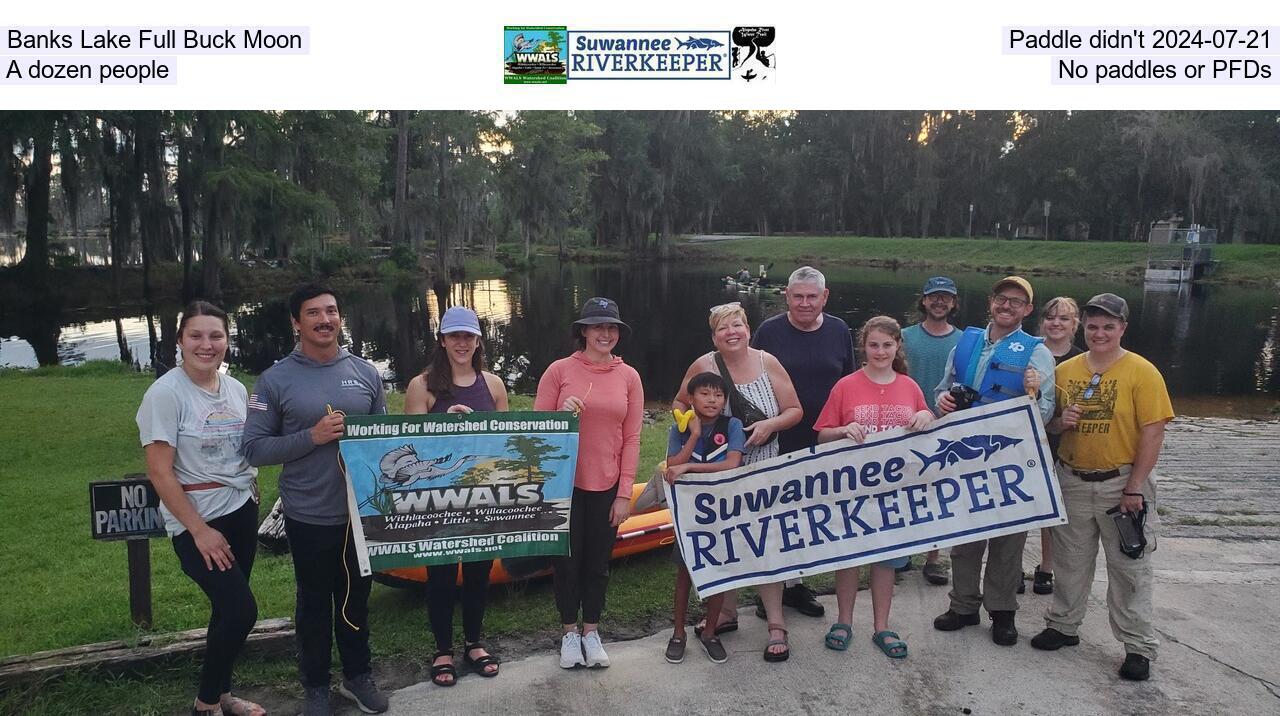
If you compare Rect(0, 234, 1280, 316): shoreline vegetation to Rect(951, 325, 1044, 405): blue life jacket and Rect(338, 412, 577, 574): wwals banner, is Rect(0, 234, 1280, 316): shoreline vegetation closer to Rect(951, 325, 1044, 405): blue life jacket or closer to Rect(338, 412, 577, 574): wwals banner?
Rect(338, 412, 577, 574): wwals banner

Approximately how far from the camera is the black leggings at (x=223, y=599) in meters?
3.54

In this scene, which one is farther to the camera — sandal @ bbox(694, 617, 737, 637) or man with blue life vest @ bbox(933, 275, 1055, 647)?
sandal @ bbox(694, 617, 737, 637)

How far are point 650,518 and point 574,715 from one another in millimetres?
2138

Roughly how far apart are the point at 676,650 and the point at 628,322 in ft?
86.8

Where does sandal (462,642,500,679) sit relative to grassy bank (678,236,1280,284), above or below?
below

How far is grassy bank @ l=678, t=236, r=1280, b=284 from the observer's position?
47.7 m

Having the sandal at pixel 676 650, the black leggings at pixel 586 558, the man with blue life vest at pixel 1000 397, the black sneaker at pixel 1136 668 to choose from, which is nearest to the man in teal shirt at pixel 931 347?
the man with blue life vest at pixel 1000 397

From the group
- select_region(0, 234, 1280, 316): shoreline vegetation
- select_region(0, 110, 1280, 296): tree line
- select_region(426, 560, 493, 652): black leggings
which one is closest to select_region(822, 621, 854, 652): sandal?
select_region(426, 560, 493, 652): black leggings

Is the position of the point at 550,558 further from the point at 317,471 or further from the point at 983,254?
the point at 983,254

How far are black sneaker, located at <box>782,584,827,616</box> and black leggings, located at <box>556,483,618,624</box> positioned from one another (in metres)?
1.27

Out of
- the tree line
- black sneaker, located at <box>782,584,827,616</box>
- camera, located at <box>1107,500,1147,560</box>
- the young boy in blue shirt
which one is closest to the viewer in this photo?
camera, located at <box>1107,500,1147,560</box>

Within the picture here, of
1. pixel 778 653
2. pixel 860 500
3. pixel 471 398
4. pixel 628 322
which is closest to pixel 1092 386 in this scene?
pixel 860 500

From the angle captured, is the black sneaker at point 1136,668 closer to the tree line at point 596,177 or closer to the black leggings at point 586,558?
the black leggings at point 586,558

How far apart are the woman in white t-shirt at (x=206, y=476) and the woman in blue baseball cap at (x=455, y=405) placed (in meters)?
0.82
